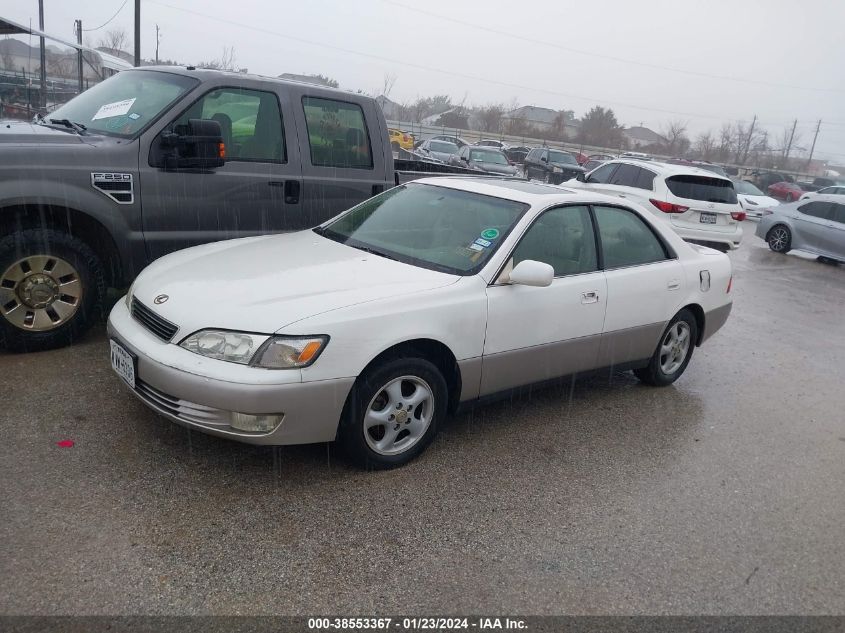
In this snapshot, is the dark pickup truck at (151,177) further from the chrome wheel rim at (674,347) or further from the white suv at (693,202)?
the white suv at (693,202)

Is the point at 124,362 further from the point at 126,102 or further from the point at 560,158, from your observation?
the point at 560,158

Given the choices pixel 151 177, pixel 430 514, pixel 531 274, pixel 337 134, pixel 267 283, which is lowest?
pixel 430 514

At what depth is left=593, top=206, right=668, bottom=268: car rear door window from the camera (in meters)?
4.72

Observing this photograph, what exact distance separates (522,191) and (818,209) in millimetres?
12461

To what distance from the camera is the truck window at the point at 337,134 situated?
573 cm

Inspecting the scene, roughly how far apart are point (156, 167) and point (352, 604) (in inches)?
139

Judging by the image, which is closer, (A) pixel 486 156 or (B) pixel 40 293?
(B) pixel 40 293

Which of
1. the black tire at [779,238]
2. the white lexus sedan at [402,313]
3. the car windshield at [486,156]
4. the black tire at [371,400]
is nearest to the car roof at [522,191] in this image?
the white lexus sedan at [402,313]

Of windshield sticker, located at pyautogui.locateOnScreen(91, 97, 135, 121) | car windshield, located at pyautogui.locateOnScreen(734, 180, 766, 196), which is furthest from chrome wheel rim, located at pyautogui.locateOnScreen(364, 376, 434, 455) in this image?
car windshield, located at pyautogui.locateOnScreen(734, 180, 766, 196)

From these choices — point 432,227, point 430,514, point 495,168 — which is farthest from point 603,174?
point 430,514

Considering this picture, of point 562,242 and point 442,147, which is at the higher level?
point 562,242

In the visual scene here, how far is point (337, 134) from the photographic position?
5.92 m

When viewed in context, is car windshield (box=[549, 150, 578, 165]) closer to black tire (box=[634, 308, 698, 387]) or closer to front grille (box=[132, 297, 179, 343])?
black tire (box=[634, 308, 698, 387])

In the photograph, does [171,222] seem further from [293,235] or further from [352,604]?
[352,604]
